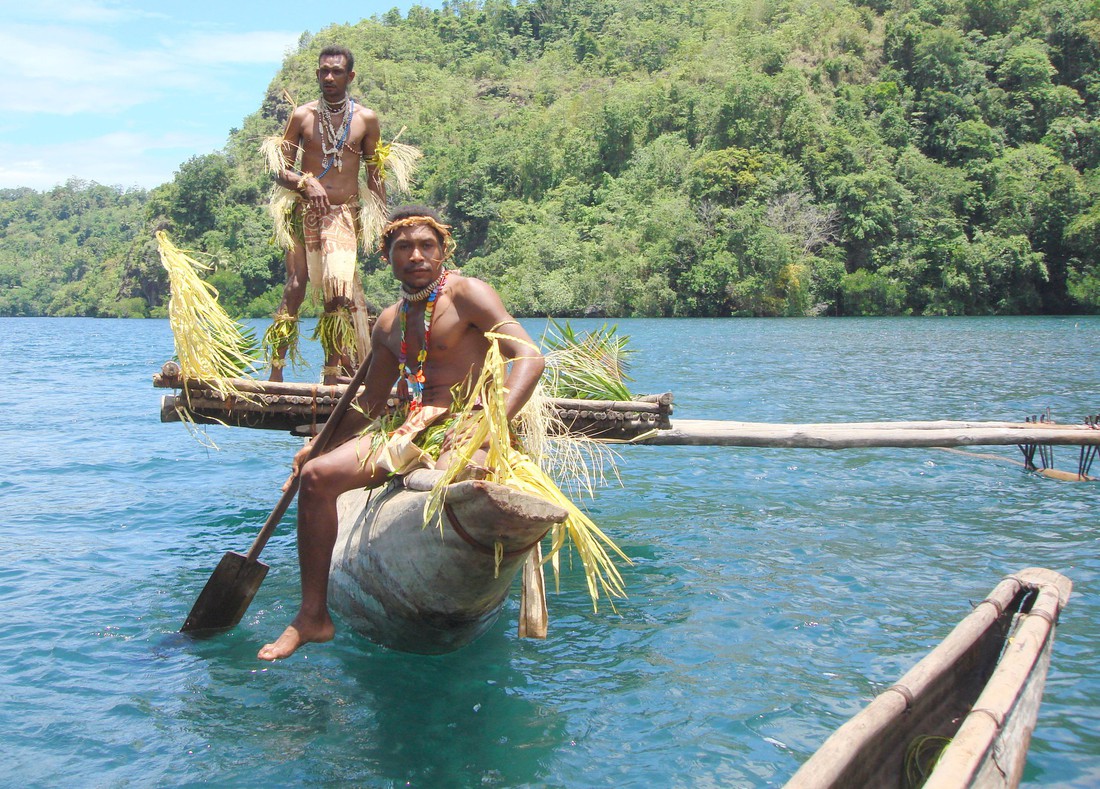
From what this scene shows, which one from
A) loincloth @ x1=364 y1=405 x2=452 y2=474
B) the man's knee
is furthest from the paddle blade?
loincloth @ x1=364 y1=405 x2=452 y2=474

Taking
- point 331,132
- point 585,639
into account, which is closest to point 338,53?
point 331,132

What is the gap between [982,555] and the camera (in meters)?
6.78

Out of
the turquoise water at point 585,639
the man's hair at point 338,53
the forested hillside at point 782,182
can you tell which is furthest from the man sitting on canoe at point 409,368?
the forested hillside at point 782,182

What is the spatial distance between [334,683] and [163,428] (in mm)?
12068

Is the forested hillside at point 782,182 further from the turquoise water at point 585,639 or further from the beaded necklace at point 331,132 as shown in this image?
the beaded necklace at point 331,132

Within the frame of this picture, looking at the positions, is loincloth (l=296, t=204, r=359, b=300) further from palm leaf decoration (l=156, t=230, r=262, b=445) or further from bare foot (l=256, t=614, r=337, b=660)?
bare foot (l=256, t=614, r=337, b=660)

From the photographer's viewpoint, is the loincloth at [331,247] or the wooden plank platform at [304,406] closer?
the wooden plank platform at [304,406]

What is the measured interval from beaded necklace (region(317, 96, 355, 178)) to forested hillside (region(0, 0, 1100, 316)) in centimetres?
2684

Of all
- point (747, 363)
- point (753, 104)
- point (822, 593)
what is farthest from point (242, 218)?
point (822, 593)

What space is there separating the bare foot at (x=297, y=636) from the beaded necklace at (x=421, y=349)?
1096mm

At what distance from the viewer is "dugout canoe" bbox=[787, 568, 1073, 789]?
8.71 feet

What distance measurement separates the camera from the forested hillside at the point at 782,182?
4456 cm

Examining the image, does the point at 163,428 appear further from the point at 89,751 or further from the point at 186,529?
the point at 89,751

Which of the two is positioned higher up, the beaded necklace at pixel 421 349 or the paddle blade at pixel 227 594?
the beaded necklace at pixel 421 349
